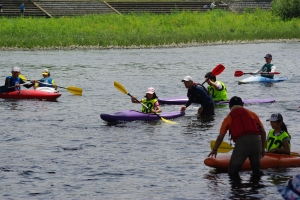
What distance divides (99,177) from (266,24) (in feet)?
152

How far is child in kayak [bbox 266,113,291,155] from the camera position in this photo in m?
13.8

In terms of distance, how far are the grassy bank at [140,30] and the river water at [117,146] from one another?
13523mm

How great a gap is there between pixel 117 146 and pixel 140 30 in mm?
35535

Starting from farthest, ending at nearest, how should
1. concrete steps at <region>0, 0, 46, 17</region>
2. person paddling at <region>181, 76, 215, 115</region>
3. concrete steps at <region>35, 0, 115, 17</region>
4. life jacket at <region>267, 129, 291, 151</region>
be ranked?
1. concrete steps at <region>35, 0, 115, 17</region>
2. concrete steps at <region>0, 0, 46, 17</region>
3. person paddling at <region>181, 76, 215, 115</region>
4. life jacket at <region>267, 129, 291, 151</region>

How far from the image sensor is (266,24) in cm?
5897

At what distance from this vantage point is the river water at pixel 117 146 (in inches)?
529

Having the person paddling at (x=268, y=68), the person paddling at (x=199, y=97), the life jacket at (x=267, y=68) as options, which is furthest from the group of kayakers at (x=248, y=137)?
the life jacket at (x=267, y=68)

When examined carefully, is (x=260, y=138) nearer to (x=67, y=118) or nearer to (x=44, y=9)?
(x=67, y=118)

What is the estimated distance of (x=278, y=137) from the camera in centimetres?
1402

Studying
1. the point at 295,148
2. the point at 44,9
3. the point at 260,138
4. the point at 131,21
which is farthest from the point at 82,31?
the point at 260,138

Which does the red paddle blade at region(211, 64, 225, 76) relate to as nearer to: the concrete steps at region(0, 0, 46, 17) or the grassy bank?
the grassy bank

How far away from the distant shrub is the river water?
27314mm

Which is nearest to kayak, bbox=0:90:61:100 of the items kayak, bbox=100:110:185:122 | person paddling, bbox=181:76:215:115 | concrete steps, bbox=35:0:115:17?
kayak, bbox=100:110:185:122

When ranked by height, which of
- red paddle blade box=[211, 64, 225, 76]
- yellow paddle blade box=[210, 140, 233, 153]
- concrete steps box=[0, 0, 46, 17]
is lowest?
yellow paddle blade box=[210, 140, 233, 153]
